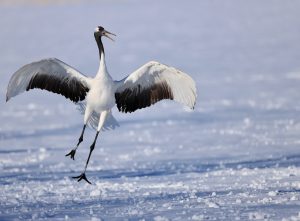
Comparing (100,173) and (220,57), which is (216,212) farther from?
(220,57)

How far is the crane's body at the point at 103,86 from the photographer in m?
10.5

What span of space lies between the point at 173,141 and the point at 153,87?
4495 millimetres

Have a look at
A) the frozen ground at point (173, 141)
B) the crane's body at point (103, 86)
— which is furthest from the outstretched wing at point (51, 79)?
the frozen ground at point (173, 141)

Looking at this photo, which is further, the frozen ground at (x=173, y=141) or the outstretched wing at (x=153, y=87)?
the outstretched wing at (x=153, y=87)

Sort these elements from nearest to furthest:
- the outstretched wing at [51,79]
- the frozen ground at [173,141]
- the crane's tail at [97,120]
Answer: the frozen ground at [173,141] → the outstretched wing at [51,79] → the crane's tail at [97,120]

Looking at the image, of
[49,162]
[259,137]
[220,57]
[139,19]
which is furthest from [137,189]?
[139,19]

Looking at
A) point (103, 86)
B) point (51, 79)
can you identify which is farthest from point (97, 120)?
point (51, 79)

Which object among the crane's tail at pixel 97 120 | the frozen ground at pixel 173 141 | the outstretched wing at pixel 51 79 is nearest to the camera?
the frozen ground at pixel 173 141

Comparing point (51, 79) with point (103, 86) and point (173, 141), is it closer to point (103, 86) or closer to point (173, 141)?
point (103, 86)

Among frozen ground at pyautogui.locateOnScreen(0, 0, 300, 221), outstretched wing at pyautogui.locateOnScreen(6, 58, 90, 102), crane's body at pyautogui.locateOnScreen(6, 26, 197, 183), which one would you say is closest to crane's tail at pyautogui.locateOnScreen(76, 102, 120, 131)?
crane's body at pyautogui.locateOnScreen(6, 26, 197, 183)

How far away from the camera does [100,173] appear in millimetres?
12211

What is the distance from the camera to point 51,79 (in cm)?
1087

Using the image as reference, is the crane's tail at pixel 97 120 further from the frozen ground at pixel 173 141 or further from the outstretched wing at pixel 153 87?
the frozen ground at pixel 173 141

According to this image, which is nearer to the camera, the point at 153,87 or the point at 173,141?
the point at 153,87
